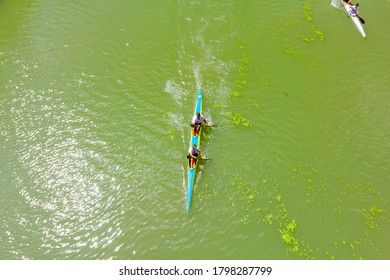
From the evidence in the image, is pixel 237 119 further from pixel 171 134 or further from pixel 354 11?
pixel 354 11

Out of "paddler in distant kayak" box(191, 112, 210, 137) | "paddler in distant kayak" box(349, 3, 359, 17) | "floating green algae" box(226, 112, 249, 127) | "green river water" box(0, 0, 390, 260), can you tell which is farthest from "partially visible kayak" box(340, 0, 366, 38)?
"paddler in distant kayak" box(191, 112, 210, 137)

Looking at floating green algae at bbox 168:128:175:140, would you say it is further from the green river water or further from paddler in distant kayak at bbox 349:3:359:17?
paddler in distant kayak at bbox 349:3:359:17

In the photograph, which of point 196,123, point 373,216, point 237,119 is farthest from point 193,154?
point 373,216

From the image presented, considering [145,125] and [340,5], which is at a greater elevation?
[340,5]

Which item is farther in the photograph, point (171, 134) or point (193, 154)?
point (171, 134)

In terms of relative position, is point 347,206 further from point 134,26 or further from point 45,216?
point 134,26

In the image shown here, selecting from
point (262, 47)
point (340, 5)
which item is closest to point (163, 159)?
point (262, 47)
